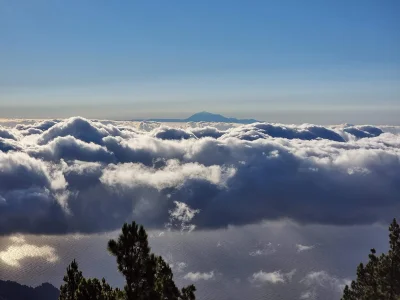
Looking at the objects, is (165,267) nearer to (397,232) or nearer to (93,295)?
(93,295)

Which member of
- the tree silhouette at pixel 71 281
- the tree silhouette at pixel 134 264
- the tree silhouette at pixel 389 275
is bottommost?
the tree silhouette at pixel 389 275

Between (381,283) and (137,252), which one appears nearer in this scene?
(137,252)

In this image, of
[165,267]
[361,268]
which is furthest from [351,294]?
[165,267]

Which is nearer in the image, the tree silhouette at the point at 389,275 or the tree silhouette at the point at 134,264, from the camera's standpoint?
the tree silhouette at the point at 134,264

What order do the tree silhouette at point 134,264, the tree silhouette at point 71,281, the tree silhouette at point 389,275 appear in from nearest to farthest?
the tree silhouette at point 134,264 < the tree silhouette at point 71,281 < the tree silhouette at point 389,275

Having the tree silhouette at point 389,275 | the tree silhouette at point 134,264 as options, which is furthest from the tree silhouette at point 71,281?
the tree silhouette at point 389,275

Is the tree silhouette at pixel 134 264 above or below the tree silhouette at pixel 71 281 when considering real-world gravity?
above

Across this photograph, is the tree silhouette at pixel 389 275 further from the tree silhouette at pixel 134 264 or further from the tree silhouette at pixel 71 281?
the tree silhouette at pixel 71 281

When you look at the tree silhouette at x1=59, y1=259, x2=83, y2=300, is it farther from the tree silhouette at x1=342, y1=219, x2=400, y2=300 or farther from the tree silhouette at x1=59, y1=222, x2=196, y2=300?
the tree silhouette at x1=342, y1=219, x2=400, y2=300

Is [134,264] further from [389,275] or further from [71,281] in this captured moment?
[389,275]

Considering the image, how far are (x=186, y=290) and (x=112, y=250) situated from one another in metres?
21.3

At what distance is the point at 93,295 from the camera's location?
4272 cm

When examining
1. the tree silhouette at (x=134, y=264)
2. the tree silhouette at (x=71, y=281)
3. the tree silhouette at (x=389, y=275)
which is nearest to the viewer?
the tree silhouette at (x=134, y=264)

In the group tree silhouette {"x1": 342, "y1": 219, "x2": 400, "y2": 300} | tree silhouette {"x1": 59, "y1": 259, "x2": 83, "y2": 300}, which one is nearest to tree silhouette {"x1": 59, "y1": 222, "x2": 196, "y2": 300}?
tree silhouette {"x1": 59, "y1": 259, "x2": 83, "y2": 300}
